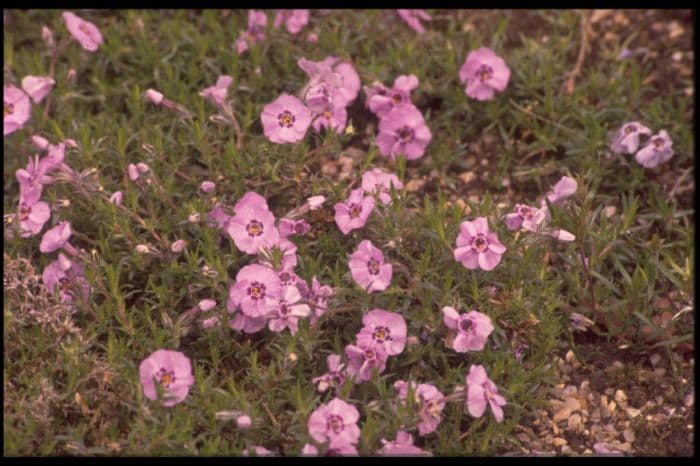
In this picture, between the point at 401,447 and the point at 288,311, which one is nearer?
the point at 401,447

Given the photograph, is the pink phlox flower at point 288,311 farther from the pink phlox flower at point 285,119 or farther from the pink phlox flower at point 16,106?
the pink phlox flower at point 16,106

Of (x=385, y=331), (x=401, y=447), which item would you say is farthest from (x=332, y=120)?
A: (x=401, y=447)

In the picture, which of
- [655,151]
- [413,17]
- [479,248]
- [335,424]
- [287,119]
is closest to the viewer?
[335,424]

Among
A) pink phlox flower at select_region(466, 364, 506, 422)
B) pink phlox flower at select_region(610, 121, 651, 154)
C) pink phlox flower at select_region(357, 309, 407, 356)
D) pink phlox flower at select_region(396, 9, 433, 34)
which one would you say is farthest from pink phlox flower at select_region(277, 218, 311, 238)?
pink phlox flower at select_region(396, 9, 433, 34)

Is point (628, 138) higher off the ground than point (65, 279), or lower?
higher

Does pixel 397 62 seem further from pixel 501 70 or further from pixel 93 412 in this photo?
pixel 93 412

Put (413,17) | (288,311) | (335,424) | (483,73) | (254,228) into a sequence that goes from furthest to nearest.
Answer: (413,17)
(483,73)
(254,228)
(288,311)
(335,424)

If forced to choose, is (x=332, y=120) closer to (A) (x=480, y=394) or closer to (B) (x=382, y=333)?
(B) (x=382, y=333)
